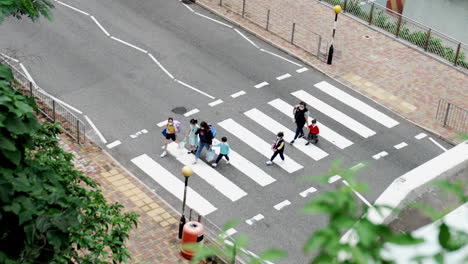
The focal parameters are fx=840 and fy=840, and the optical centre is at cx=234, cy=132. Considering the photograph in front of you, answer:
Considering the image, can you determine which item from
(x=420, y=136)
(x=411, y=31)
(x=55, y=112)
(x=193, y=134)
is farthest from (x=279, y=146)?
(x=411, y=31)

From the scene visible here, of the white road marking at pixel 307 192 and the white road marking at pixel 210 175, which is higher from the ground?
the white road marking at pixel 307 192

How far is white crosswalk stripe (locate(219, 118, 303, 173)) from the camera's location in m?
28.2

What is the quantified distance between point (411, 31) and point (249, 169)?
41.6 feet

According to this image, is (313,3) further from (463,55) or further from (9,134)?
(9,134)

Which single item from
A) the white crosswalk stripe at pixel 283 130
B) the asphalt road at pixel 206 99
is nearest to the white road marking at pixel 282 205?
the asphalt road at pixel 206 99

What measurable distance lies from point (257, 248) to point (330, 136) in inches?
274

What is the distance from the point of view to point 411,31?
36.6 meters

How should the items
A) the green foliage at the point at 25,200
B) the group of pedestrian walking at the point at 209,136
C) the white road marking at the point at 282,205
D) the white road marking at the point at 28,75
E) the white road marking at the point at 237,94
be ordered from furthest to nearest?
the white road marking at the point at 237,94 → the white road marking at the point at 28,75 → the group of pedestrian walking at the point at 209,136 → the white road marking at the point at 282,205 → the green foliage at the point at 25,200

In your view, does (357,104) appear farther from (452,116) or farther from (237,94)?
(237,94)

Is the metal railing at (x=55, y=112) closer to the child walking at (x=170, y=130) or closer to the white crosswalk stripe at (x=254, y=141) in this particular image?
the child walking at (x=170, y=130)

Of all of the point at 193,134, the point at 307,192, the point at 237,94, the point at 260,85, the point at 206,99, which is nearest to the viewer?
the point at 307,192

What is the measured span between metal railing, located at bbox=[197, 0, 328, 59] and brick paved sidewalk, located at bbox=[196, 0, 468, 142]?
5 centimetres

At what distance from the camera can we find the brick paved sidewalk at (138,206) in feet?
78.0

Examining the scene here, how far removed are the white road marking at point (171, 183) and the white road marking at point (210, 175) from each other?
769 mm
